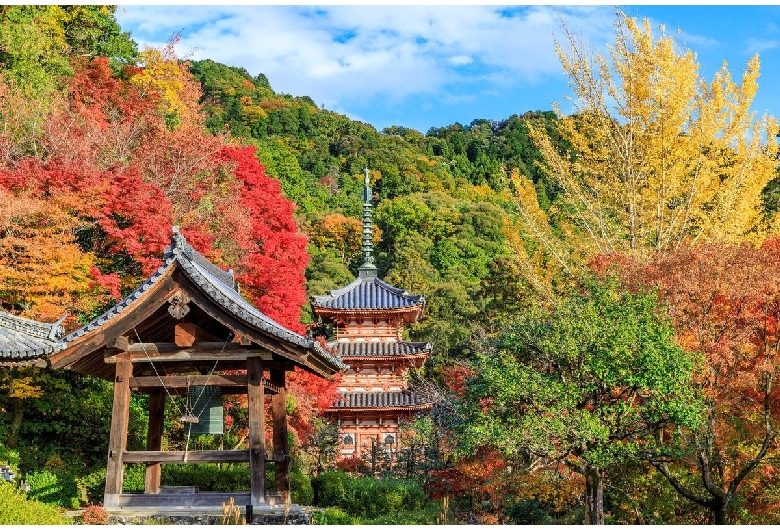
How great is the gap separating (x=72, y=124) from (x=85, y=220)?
4273 mm

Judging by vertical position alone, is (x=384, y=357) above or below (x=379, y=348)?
below

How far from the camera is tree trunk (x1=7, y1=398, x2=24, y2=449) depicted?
1597 cm

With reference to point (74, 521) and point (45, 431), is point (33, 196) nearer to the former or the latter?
point (45, 431)

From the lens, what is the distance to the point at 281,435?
440 inches

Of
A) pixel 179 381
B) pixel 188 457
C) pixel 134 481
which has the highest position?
pixel 179 381

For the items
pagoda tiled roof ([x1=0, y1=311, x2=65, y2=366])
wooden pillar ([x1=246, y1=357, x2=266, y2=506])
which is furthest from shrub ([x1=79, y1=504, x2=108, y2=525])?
pagoda tiled roof ([x1=0, y1=311, x2=65, y2=366])

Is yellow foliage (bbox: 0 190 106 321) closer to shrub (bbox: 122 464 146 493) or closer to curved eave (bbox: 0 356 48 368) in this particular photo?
shrub (bbox: 122 464 146 493)

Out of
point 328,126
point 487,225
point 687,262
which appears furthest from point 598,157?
point 328,126

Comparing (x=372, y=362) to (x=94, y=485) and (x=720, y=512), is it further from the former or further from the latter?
(x=720, y=512)

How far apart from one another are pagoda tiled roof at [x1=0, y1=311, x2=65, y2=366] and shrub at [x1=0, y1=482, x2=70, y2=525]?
6.24 ft

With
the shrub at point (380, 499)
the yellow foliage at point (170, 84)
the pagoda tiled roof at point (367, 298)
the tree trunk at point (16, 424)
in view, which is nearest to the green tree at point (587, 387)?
the shrub at point (380, 499)

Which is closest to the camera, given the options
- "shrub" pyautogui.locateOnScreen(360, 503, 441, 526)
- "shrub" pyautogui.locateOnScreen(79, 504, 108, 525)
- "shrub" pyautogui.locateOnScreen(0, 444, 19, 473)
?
"shrub" pyautogui.locateOnScreen(79, 504, 108, 525)

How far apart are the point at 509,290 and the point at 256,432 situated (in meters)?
22.1

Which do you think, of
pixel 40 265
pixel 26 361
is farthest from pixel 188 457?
pixel 40 265
